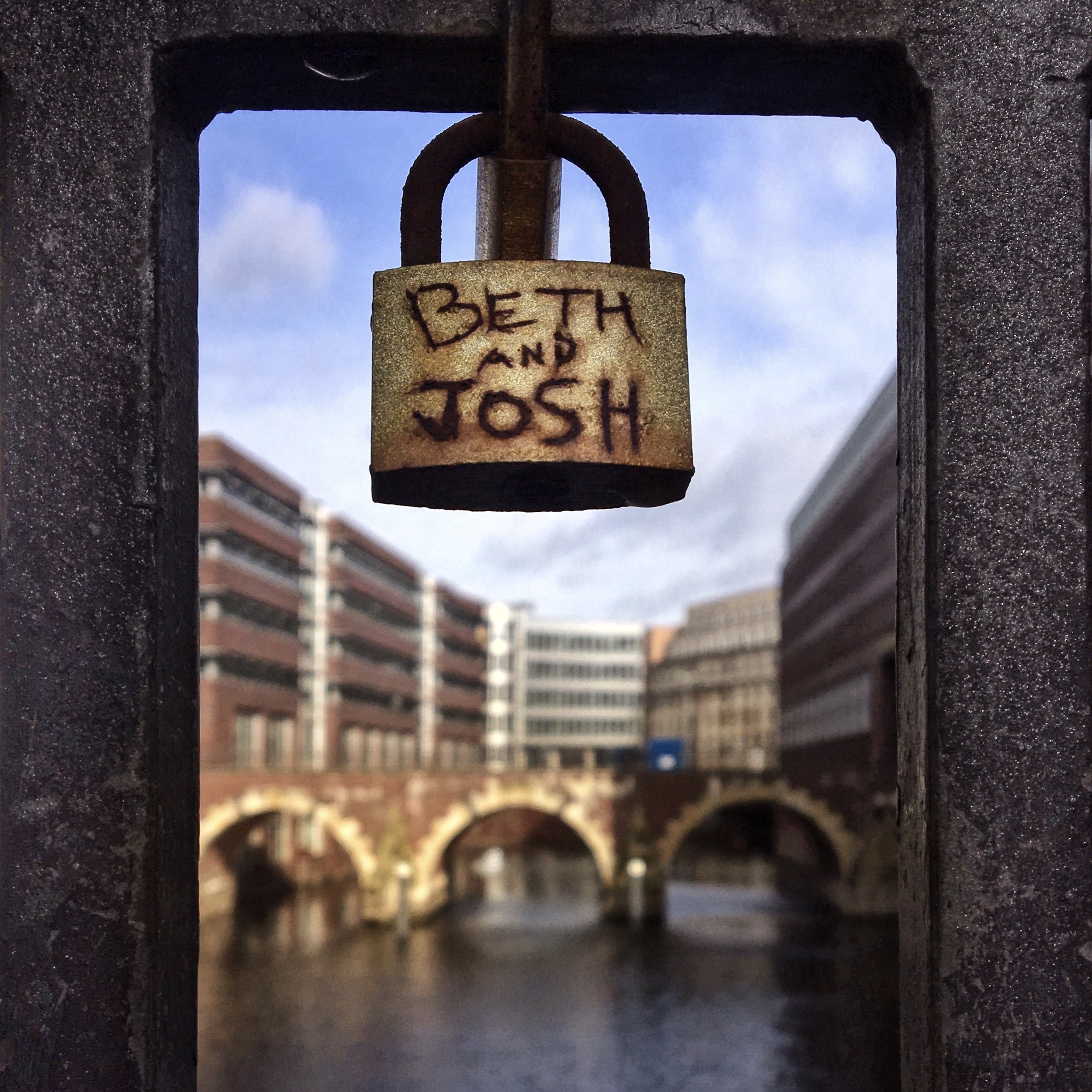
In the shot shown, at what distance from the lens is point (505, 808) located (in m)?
60.0

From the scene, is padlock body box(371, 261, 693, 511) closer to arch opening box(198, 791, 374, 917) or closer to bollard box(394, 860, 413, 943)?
arch opening box(198, 791, 374, 917)

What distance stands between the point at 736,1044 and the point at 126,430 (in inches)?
1513

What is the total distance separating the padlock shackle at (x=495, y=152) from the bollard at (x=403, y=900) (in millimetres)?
52995

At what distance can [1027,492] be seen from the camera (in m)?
2.80

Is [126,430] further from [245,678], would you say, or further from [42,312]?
[245,678]

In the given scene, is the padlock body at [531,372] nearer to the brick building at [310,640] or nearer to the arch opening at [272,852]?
the arch opening at [272,852]

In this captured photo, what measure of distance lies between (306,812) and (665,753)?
2207 inches

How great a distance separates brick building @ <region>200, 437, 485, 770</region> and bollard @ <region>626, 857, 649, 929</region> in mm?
11753

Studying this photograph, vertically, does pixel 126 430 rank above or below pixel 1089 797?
above

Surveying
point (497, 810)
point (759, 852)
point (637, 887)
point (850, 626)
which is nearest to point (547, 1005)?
point (637, 887)

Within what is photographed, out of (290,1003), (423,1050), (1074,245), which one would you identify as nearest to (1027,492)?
(1074,245)

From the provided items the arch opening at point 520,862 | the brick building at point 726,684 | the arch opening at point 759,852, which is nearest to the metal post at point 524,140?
the arch opening at point 759,852

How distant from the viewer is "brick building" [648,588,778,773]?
121625 mm

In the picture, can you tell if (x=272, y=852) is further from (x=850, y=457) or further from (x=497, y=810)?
(x=850, y=457)
